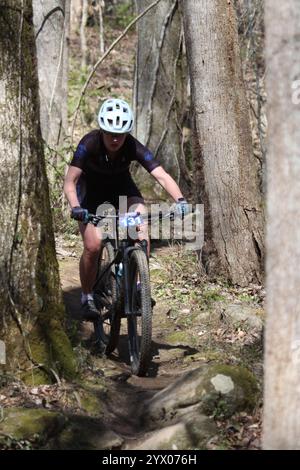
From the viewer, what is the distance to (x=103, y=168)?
25.4ft

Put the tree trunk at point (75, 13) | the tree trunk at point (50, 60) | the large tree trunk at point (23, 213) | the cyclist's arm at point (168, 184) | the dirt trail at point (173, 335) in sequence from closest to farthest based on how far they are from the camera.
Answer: the large tree trunk at point (23, 213), the dirt trail at point (173, 335), the cyclist's arm at point (168, 184), the tree trunk at point (50, 60), the tree trunk at point (75, 13)

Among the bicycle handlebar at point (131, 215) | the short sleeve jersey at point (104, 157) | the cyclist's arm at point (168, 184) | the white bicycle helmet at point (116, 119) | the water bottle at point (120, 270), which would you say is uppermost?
the white bicycle helmet at point (116, 119)

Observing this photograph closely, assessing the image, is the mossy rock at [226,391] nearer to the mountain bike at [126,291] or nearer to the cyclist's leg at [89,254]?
the mountain bike at [126,291]

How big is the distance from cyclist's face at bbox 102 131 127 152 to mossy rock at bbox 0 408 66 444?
2673 millimetres

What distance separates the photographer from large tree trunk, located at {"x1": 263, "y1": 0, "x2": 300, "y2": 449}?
14.2ft

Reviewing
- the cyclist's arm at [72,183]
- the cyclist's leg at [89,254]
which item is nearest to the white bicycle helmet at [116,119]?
the cyclist's arm at [72,183]

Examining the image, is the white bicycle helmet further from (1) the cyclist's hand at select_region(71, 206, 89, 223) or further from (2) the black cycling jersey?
(1) the cyclist's hand at select_region(71, 206, 89, 223)

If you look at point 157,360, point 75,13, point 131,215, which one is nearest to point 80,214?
point 131,215

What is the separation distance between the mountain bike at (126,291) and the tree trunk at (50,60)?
517 centimetres

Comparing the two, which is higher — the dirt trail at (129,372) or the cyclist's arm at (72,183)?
the cyclist's arm at (72,183)

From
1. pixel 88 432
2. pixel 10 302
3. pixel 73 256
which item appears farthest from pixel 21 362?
pixel 73 256

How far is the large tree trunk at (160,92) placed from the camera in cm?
1377

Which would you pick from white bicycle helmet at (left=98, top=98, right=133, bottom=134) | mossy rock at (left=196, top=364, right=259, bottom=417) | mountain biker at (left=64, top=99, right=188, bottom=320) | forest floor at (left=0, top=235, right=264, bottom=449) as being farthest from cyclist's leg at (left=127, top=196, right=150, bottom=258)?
mossy rock at (left=196, top=364, right=259, bottom=417)

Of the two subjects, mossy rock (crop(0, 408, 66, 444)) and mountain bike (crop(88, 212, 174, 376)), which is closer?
mossy rock (crop(0, 408, 66, 444))
